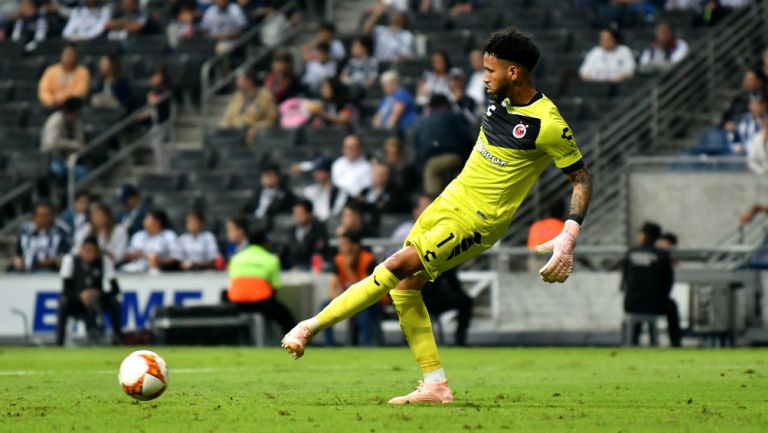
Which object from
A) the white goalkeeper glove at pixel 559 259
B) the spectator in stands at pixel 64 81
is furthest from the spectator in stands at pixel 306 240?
the white goalkeeper glove at pixel 559 259

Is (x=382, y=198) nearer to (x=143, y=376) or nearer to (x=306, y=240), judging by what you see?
(x=306, y=240)

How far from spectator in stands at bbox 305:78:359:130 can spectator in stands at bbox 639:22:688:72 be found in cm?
477

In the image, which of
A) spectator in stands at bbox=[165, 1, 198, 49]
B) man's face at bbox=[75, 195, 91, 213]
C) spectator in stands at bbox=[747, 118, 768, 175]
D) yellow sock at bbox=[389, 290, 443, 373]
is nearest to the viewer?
yellow sock at bbox=[389, 290, 443, 373]

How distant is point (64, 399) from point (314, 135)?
52.7 feet

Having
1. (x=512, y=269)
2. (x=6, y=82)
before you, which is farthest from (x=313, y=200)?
(x=6, y=82)

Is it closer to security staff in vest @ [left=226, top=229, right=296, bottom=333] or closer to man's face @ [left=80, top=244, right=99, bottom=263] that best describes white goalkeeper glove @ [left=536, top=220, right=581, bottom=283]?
security staff in vest @ [left=226, top=229, right=296, bottom=333]

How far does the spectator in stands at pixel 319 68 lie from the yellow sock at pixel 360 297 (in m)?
17.6

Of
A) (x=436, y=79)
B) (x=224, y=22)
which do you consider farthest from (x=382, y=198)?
(x=224, y=22)

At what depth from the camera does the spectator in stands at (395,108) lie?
25672 millimetres

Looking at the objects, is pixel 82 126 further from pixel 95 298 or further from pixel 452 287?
pixel 452 287

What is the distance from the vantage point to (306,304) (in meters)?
22.8

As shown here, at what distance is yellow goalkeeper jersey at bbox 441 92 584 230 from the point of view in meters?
9.91

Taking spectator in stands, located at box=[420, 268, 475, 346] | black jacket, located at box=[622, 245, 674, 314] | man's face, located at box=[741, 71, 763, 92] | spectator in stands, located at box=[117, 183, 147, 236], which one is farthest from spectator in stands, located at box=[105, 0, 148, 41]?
black jacket, located at box=[622, 245, 674, 314]

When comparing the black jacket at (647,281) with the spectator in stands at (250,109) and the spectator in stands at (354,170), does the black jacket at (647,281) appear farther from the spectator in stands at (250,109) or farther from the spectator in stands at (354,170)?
the spectator in stands at (250,109)
